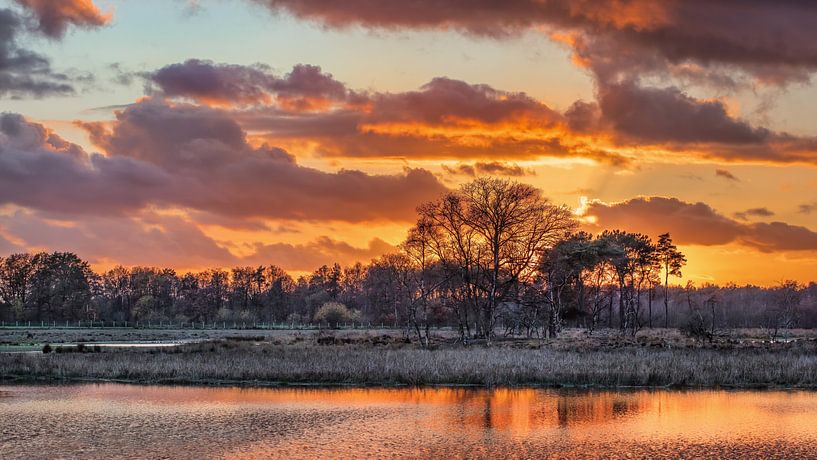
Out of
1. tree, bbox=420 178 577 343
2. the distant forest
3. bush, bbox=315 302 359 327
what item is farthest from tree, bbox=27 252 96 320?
tree, bbox=420 178 577 343

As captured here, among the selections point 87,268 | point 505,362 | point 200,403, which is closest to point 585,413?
point 505,362

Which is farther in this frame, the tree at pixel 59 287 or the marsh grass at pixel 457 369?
the tree at pixel 59 287

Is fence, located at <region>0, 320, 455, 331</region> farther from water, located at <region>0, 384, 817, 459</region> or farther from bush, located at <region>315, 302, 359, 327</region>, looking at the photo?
water, located at <region>0, 384, 817, 459</region>

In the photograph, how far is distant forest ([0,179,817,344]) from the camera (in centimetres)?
7431

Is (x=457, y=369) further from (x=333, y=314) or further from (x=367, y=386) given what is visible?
(x=333, y=314)

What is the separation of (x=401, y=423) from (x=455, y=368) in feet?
50.4

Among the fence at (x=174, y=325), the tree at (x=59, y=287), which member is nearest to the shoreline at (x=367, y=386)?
the fence at (x=174, y=325)

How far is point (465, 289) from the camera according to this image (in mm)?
81688

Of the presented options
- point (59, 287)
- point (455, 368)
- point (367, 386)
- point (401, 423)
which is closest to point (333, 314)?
point (59, 287)

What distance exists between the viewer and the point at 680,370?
43.5 meters

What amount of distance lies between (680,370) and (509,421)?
17865 millimetres

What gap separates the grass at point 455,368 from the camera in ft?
141

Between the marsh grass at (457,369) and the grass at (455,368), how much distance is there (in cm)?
5

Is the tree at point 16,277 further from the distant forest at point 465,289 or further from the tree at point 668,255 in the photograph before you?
the tree at point 668,255
